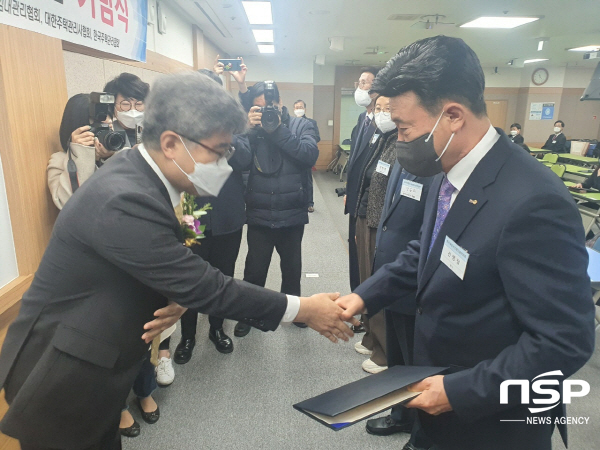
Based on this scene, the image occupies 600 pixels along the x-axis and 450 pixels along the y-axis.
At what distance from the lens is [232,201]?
2.36 m

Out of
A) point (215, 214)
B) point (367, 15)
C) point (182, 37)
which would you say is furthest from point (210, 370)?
point (367, 15)

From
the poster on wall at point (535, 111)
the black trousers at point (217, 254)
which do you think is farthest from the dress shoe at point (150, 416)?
the poster on wall at point (535, 111)

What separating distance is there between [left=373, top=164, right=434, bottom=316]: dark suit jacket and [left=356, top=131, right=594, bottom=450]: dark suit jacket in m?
0.62

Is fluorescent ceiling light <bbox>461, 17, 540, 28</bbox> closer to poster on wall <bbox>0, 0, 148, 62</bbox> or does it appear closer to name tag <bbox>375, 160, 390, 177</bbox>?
poster on wall <bbox>0, 0, 148, 62</bbox>

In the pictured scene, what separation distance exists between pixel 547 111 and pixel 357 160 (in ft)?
44.0

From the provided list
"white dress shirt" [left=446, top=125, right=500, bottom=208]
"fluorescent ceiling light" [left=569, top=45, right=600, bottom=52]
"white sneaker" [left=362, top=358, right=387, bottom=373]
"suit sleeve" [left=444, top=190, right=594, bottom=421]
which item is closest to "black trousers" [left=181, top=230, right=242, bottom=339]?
"white sneaker" [left=362, top=358, right=387, bottom=373]

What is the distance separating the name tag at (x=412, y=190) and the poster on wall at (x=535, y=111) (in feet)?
44.7

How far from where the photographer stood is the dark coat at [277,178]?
251 cm

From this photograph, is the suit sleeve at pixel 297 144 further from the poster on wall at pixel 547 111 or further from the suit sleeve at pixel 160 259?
the poster on wall at pixel 547 111

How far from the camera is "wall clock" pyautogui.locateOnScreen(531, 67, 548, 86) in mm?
12547

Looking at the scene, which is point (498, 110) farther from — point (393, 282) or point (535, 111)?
point (393, 282)

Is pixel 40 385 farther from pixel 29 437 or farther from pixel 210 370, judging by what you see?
pixel 210 370

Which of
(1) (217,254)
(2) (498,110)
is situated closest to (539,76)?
(2) (498,110)

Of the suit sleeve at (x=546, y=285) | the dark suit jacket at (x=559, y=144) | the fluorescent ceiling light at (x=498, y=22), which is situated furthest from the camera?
the dark suit jacket at (x=559, y=144)
